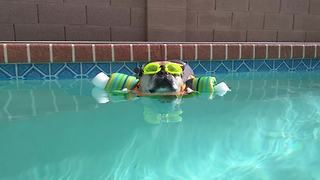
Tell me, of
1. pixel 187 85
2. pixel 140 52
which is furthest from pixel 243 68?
pixel 187 85

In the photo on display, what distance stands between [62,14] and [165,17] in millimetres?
1158

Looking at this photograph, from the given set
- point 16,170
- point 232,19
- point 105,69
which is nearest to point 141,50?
point 105,69

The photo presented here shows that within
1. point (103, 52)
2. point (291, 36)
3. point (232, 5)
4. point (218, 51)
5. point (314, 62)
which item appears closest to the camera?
point (103, 52)

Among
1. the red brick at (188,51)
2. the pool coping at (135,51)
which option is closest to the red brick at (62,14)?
the pool coping at (135,51)

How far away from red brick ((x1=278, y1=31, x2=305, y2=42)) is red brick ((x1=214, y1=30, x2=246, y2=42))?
592mm

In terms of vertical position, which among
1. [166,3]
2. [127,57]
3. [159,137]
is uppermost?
[166,3]

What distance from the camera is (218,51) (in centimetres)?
356

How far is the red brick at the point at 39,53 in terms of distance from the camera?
2.99 meters

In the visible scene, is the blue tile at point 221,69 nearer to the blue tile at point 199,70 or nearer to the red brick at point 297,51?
the blue tile at point 199,70

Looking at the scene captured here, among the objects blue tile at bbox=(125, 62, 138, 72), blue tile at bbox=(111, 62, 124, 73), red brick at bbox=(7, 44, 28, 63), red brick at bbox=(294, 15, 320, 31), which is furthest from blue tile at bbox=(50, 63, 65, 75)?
red brick at bbox=(294, 15, 320, 31)

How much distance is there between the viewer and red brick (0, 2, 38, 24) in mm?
3590

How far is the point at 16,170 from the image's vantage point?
106 cm

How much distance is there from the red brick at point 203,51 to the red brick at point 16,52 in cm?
163

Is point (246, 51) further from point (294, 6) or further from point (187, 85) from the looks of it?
point (294, 6)
